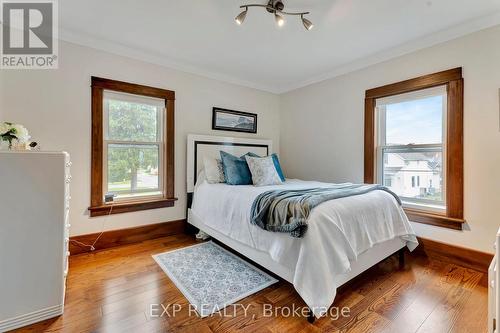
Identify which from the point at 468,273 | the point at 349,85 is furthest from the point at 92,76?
the point at 468,273

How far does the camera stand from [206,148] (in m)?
3.39

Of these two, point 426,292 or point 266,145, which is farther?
point 266,145

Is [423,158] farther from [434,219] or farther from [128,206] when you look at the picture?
[128,206]

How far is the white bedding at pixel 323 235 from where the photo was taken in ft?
4.87

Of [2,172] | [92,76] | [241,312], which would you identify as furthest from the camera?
[92,76]

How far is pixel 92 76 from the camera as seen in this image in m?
2.60

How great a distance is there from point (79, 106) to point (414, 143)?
3.79 m

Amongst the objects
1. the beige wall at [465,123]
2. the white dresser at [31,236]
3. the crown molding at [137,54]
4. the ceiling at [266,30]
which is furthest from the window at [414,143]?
the white dresser at [31,236]

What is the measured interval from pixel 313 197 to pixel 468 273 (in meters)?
1.77

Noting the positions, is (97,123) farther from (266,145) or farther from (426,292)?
(426,292)

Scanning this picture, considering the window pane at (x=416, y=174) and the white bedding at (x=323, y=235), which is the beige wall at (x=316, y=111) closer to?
the window pane at (x=416, y=174)

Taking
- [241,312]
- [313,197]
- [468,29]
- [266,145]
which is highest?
[468,29]

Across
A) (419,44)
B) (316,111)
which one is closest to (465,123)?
(419,44)

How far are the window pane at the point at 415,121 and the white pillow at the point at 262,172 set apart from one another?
1480 millimetres
